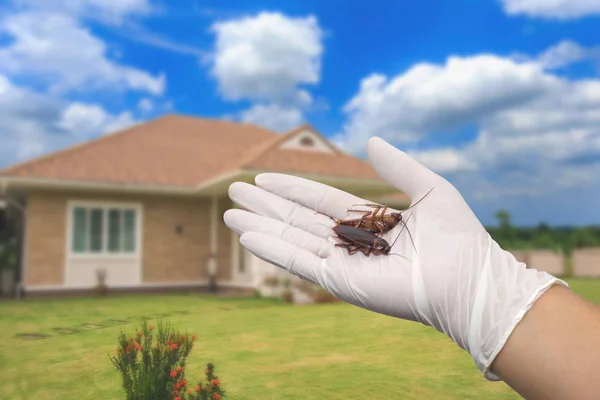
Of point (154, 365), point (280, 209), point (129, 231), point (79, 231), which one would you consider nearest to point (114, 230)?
point (129, 231)

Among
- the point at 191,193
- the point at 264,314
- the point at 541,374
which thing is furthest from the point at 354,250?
the point at 191,193

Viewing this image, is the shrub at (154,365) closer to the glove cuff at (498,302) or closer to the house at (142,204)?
the glove cuff at (498,302)

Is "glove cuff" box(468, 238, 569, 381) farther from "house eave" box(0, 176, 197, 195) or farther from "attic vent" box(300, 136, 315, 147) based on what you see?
"house eave" box(0, 176, 197, 195)

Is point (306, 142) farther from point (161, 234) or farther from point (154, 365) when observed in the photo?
point (154, 365)

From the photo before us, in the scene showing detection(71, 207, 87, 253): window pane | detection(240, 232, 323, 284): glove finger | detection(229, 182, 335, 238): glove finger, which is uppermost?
detection(71, 207, 87, 253): window pane

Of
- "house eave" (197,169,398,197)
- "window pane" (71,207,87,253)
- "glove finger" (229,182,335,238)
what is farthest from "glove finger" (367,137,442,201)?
"window pane" (71,207,87,253)

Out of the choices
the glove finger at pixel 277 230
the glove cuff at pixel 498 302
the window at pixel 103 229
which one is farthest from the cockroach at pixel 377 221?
the window at pixel 103 229
